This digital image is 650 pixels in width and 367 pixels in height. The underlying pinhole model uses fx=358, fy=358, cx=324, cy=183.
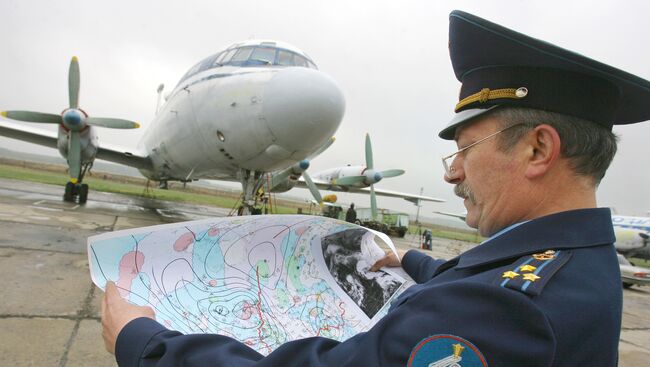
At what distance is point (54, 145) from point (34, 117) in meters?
3.23

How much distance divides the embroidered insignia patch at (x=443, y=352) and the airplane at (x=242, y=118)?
18.1 ft

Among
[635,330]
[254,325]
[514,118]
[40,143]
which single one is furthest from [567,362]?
[40,143]

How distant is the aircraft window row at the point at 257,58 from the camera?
24.6 ft

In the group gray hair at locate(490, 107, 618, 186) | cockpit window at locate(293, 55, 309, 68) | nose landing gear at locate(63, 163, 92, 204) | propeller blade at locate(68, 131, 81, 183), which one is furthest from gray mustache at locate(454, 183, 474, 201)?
nose landing gear at locate(63, 163, 92, 204)

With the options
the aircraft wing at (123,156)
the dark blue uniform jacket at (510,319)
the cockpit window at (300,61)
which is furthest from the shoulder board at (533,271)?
the aircraft wing at (123,156)

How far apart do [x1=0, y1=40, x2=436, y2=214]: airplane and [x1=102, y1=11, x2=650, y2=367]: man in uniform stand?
5051mm

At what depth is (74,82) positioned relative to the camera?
430 inches

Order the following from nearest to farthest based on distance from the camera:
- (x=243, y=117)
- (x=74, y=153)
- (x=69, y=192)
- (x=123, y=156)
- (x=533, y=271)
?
(x=533, y=271)
(x=243, y=117)
(x=74, y=153)
(x=69, y=192)
(x=123, y=156)

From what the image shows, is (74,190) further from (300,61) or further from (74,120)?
(300,61)

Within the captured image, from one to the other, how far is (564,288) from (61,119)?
1361 centimetres

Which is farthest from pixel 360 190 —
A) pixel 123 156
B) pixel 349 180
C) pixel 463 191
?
pixel 463 191

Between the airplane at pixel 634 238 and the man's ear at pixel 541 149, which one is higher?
the man's ear at pixel 541 149

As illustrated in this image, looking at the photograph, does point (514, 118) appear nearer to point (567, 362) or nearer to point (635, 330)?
point (567, 362)

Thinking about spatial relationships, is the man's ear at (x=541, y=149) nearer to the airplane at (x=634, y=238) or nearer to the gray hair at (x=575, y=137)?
the gray hair at (x=575, y=137)
